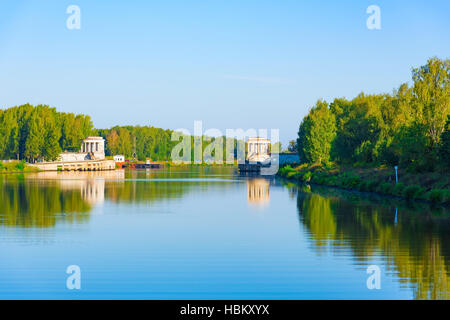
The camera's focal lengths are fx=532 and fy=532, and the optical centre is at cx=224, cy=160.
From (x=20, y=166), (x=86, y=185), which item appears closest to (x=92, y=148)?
(x=20, y=166)

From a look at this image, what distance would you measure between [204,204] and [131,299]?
27362mm

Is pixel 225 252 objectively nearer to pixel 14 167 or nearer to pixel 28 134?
pixel 14 167

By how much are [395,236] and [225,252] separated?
820 centimetres

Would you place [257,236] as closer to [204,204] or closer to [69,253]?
[69,253]

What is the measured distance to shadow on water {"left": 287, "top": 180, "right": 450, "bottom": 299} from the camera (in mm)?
15523

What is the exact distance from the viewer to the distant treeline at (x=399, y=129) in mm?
45375

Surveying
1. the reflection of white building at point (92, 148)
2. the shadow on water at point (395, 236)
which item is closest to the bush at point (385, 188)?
the shadow on water at point (395, 236)

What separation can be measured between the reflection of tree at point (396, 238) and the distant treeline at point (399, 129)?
11209 millimetres

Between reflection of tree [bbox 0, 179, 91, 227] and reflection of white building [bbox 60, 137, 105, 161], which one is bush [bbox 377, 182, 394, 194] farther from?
reflection of white building [bbox 60, 137, 105, 161]

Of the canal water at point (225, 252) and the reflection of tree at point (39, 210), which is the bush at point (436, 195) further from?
the reflection of tree at point (39, 210)

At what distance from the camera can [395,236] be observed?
76.4ft

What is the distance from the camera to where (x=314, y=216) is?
1251 inches

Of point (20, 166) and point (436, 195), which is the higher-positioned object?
point (20, 166)
